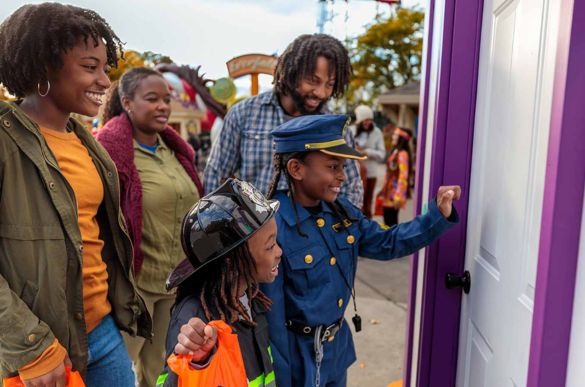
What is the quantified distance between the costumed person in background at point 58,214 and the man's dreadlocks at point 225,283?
38 centimetres

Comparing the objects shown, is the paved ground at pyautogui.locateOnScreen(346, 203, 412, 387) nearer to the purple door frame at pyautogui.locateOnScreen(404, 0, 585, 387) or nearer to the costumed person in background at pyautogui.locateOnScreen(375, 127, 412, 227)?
the costumed person in background at pyautogui.locateOnScreen(375, 127, 412, 227)

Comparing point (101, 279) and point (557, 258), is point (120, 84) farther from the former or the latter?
point (557, 258)

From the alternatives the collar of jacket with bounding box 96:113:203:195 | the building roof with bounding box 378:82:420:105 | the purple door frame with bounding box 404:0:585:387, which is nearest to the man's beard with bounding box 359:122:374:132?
the collar of jacket with bounding box 96:113:203:195

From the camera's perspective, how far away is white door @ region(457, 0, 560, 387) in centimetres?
123

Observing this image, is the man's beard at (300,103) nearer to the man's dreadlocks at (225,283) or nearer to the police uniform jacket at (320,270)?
the police uniform jacket at (320,270)

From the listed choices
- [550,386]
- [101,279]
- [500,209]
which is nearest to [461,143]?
[500,209]

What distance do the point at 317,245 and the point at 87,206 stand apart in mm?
805

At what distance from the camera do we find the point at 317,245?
1789mm

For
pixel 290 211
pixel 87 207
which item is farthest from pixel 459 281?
pixel 87 207

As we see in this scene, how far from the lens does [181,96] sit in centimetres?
998

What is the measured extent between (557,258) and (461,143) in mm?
928

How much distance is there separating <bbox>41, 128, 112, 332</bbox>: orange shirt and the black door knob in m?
1.26

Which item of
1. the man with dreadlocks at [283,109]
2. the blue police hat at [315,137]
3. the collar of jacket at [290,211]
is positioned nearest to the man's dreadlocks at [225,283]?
the collar of jacket at [290,211]

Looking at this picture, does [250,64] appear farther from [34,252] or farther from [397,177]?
[34,252]
